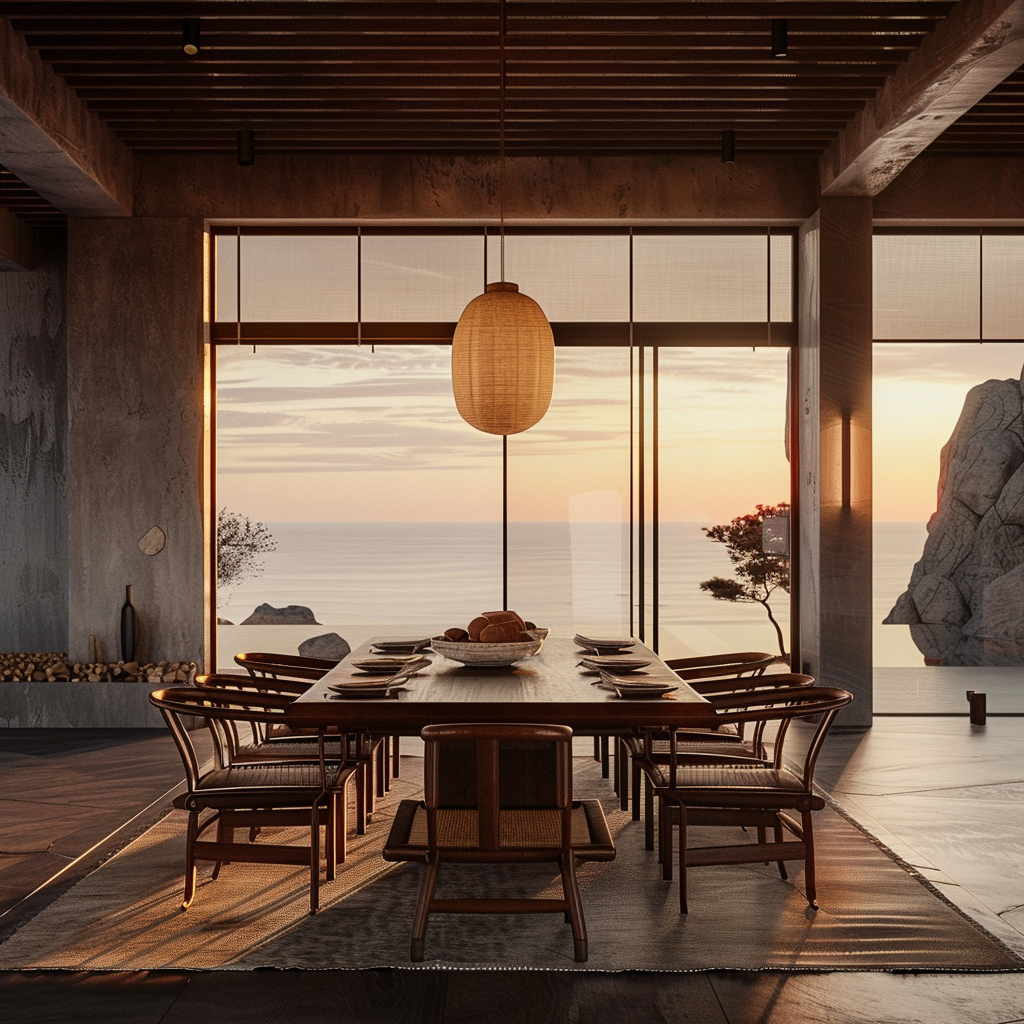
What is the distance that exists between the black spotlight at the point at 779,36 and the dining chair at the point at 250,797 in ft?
12.9

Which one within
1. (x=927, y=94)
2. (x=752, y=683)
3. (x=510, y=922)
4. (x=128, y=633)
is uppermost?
(x=927, y=94)

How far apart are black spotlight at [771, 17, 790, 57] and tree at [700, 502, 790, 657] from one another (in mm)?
3258

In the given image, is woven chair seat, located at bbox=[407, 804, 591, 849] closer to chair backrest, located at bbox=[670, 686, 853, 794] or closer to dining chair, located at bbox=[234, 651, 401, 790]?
chair backrest, located at bbox=[670, 686, 853, 794]

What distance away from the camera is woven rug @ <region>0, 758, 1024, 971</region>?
320 centimetres

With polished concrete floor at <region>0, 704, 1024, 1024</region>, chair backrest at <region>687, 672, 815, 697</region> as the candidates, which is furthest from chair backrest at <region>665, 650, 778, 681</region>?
polished concrete floor at <region>0, 704, 1024, 1024</region>

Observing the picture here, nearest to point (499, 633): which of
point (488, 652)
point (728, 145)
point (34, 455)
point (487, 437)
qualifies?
point (488, 652)

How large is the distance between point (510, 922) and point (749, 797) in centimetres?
90

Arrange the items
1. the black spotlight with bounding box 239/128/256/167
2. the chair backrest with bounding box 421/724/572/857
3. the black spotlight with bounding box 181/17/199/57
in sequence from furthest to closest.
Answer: the black spotlight with bounding box 239/128/256/167 < the black spotlight with bounding box 181/17/199/57 < the chair backrest with bounding box 421/724/572/857

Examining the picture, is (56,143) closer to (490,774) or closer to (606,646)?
(606,646)

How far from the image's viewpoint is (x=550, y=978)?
10.1ft

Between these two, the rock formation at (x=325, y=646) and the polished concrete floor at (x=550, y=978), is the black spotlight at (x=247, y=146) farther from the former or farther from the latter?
the polished concrete floor at (x=550, y=978)

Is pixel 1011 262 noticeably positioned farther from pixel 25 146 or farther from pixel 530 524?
pixel 25 146

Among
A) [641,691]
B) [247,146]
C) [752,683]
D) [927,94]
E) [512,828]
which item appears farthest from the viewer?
[247,146]

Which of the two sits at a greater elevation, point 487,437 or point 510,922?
point 487,437
